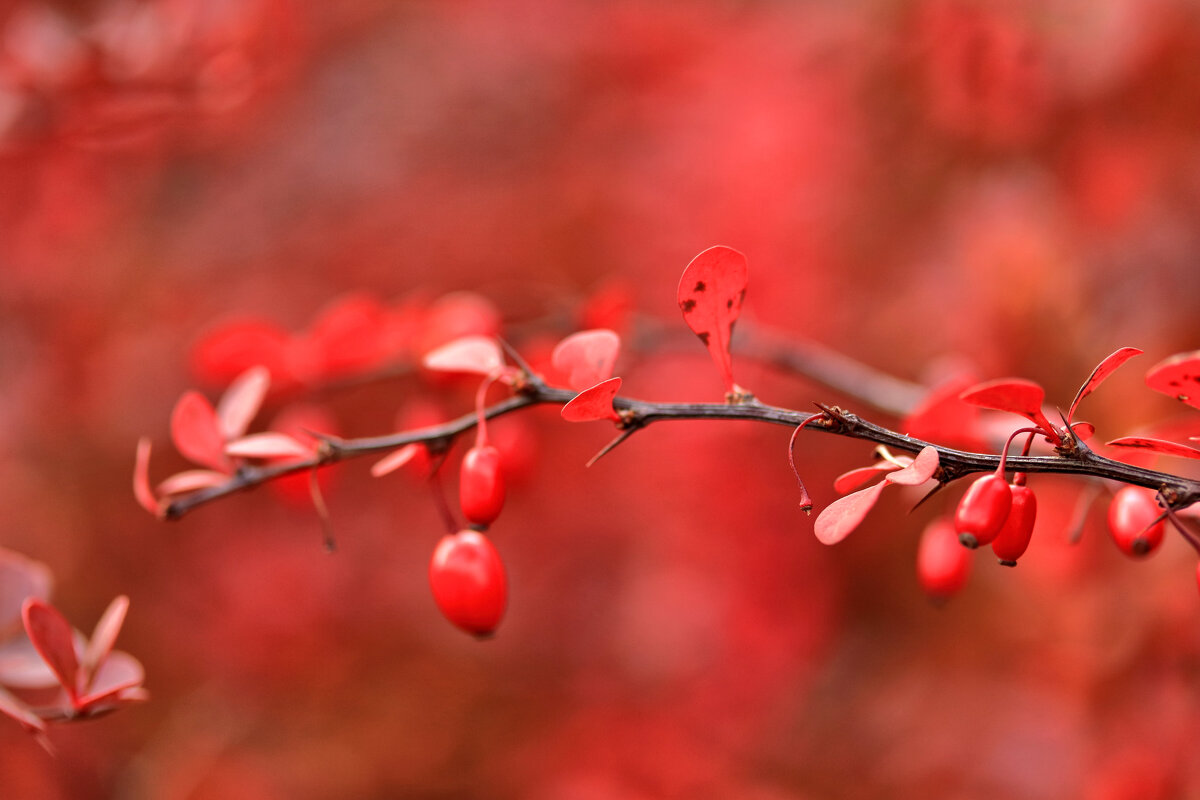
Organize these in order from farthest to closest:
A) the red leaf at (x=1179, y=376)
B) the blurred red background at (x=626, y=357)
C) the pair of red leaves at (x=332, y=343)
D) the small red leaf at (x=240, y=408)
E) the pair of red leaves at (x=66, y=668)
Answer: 1. the blurred red background at (x=626, y=357)
2. the pair of red leaves at (x=332, y=343)
3. the small red leaf at (x=240, y=408)
4. the pair of red leaves at (x=66, y=668)
5. the red leaf at (x=1179, y=376)

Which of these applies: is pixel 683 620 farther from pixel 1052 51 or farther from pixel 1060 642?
pixel 1052 51

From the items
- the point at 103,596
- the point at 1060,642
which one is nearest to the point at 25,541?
the point at 103,596

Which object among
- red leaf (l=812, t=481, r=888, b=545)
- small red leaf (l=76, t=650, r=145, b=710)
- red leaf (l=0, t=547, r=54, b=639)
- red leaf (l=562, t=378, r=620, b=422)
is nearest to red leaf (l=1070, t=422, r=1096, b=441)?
red leaf (l=812, t=481, r=888, b=545)

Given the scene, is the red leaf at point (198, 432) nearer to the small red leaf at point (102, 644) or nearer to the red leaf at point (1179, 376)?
the small red leaf at point (102, 644)

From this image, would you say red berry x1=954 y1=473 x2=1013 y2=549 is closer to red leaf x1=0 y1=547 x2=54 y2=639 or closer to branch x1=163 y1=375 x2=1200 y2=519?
branch x1=163 y1=375 x2=1200 y2=519

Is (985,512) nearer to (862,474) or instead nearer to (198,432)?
(862,474)

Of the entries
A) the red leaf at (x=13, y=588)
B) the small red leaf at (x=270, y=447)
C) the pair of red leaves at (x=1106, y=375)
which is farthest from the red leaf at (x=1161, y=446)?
the red leaf at (x=13, y=588)

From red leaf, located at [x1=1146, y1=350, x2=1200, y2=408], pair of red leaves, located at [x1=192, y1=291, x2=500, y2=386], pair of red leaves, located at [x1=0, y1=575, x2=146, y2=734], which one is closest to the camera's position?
red leaf, located at [x1=1146, y1=350, x2=1200, y2=408]
